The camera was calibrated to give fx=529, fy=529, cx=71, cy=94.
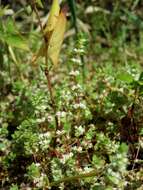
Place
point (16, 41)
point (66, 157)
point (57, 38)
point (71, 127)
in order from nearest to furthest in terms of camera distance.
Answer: point (66, 157)
point (57, 38)
point (71, 127)
point (16, 41)

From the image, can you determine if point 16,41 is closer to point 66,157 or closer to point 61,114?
point 61,114

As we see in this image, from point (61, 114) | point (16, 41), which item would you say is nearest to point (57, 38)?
point (61, 114)

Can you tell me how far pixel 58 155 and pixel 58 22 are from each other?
55cm

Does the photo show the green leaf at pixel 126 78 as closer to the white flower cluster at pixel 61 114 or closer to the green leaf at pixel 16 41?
the white flower cluster at pixel 61 114

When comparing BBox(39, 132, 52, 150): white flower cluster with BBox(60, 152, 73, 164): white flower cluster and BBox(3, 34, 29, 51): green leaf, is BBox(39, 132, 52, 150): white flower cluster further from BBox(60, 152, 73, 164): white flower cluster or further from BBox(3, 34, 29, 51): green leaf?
BBox(3, 34, 29, 51): green leaf

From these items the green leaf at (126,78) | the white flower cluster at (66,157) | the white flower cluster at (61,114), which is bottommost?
the white flower cluster at (66,157)

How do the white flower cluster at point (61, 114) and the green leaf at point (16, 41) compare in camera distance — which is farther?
the green leaf at point (16, 41)

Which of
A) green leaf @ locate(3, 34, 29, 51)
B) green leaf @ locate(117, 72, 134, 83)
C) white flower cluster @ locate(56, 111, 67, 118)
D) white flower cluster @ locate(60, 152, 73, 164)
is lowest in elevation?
white flower cluster @ locate(60, 152, 73, 164)

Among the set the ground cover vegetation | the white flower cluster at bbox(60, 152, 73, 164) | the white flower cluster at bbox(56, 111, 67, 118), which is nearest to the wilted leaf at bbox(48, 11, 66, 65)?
the ground cover vegetation

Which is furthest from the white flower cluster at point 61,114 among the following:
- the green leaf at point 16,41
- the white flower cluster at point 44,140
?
the green leaf at point 16,41

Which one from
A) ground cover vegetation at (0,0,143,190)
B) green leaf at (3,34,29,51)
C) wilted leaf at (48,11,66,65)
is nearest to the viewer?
ground cover vegetation at (0,0,143,190)

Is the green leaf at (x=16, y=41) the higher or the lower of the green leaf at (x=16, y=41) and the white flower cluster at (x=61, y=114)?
the higher

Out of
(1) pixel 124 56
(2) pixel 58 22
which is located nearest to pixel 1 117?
(2) pixel 58 22

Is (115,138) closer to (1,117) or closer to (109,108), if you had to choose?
(109,108)
